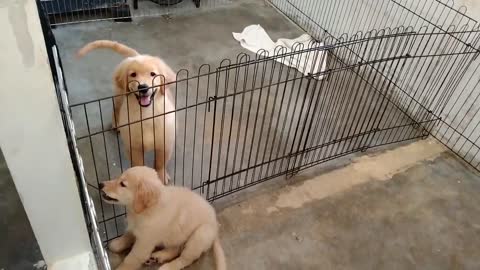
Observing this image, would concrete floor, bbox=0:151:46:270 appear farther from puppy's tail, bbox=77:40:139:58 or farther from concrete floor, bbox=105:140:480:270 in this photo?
puppy's tail, bbox=77:40:139:58

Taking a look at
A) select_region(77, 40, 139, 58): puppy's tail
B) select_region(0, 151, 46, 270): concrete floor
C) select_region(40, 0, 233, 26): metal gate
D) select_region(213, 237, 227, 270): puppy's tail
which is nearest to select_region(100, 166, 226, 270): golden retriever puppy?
select_region(213, 237, 227, 270): puppy's tail

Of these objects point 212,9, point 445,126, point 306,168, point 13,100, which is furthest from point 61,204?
point 212,9

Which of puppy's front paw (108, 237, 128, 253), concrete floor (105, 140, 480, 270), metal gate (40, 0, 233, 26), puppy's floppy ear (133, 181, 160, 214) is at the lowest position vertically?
concrete floor (105, 140, 480, 270)

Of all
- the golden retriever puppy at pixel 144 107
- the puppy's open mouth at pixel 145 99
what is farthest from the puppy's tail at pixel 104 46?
the puppy's open mouth at pixel 145 99

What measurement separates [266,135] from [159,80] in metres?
0.95

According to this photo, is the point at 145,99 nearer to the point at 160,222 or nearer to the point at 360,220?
the point at 160,222

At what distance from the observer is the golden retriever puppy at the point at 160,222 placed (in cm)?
145

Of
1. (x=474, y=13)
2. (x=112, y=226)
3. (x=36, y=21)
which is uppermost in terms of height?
(x=36, y=21)

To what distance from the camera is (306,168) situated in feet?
7.60

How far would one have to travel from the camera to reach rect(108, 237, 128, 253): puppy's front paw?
172cm

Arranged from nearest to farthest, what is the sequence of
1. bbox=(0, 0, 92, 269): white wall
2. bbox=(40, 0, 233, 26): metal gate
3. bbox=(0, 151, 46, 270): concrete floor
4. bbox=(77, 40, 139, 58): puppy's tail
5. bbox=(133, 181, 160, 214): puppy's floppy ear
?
1. bbox=(0, 0, 92, 269): white wall
2. bbox=(0, 151, 46, 270): concrete floor
3. bbox=(133, 181, 160, 214): puppy's floppy ear
4. bbox=(77, 40, 139, 58): puppy's tail
5. bbox=(40, 0, 233, 26): metal gate

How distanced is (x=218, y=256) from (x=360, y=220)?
2.67 feet

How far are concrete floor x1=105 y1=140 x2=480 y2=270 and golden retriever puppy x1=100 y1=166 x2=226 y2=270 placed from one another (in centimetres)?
11

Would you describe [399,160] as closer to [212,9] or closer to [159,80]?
[159,80]
